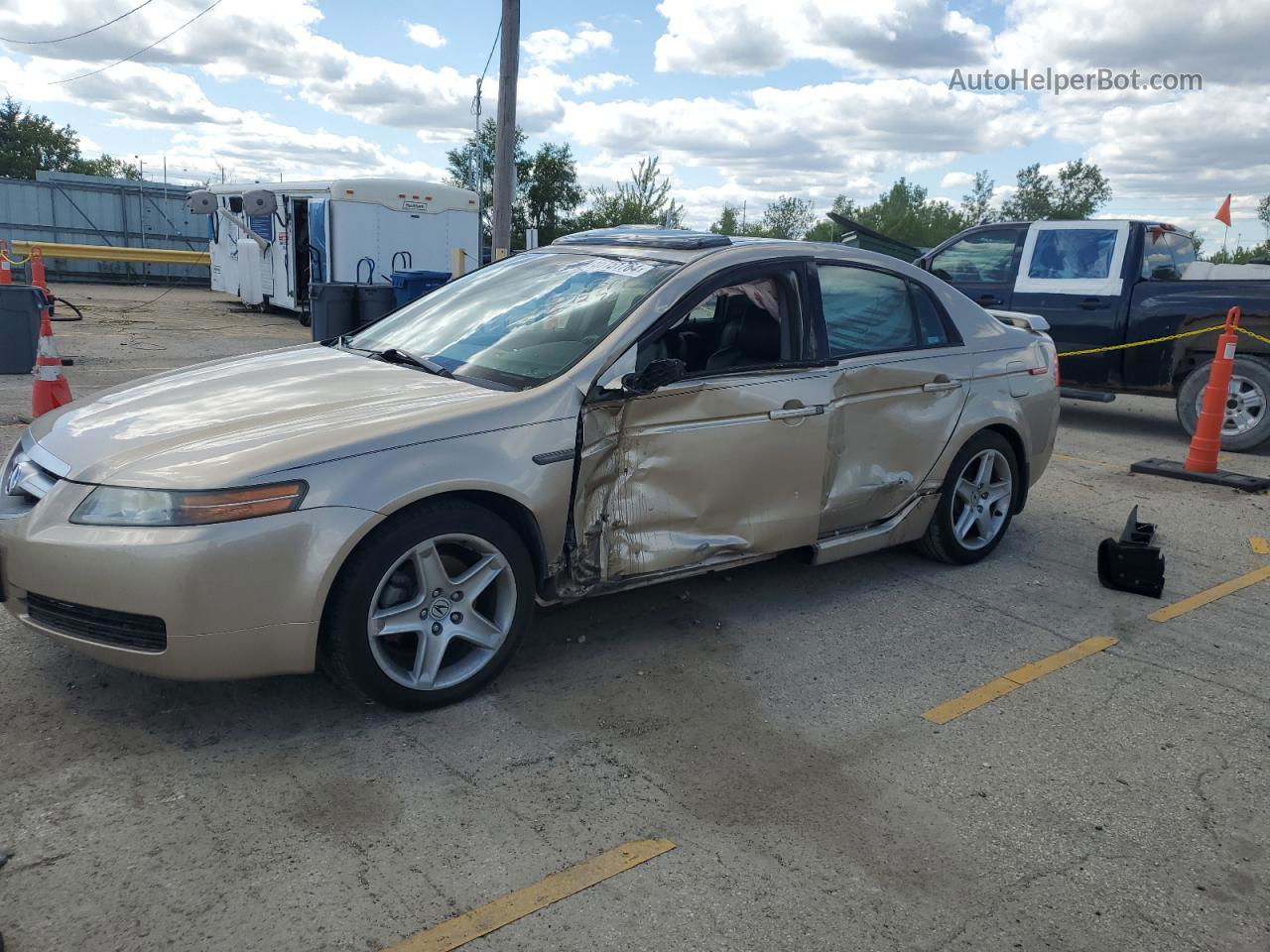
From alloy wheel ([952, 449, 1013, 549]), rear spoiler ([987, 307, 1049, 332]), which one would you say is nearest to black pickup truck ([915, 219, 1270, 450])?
rear spoiler ([987, 307, 1049, 332])

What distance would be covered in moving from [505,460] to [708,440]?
91cm

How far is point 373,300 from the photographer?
37.2ft

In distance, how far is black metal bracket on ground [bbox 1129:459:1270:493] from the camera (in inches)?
303

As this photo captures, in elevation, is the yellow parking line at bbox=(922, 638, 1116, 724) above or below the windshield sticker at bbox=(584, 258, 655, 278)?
below

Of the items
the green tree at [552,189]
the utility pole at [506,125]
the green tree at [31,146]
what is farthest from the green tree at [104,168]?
the utility pole at [506,125]

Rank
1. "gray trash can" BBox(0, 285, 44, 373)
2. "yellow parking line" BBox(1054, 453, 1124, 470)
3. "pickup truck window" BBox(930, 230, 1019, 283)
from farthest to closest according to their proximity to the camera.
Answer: "pickup truck window" BBox(930, 230, 1019, 283) → "gray trash can" BBox(0, 285, 44, 373) → "yellow parking line" BBox(1054, 453, 1124, 470)

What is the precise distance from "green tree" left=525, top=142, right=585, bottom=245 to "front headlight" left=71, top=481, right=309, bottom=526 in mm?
34055

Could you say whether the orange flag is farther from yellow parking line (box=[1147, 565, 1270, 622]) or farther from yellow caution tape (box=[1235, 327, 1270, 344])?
yellow parking line (box=[1147, 565, 1270, 622])

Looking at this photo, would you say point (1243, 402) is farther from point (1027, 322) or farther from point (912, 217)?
point (912, 217)

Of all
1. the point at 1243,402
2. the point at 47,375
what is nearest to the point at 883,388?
the point at 47,375

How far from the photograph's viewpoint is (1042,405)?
223 inches

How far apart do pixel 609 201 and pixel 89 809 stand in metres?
27.5

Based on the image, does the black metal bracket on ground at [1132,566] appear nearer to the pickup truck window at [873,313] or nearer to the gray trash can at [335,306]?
the pickup truck window at [873,313]

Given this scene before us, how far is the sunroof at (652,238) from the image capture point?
454 cm
